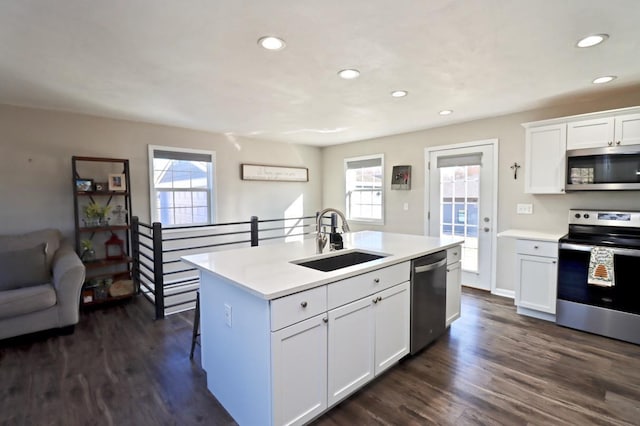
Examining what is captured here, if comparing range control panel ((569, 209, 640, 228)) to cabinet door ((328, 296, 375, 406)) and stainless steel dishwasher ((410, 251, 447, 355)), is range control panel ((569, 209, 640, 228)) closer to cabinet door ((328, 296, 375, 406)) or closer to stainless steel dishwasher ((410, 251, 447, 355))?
stainless steel dishwasher ((410, 251, 447, 355))

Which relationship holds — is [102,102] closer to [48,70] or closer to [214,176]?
[48,70]

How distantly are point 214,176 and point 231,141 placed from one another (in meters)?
0.68

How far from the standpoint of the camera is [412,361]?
257 cm

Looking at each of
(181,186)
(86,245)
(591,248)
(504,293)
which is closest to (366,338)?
(591,248)

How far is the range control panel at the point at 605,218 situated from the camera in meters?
3.10

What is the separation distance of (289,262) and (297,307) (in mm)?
551

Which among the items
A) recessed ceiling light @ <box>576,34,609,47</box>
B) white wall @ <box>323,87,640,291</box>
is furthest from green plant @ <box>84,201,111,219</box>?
recessed ceiling light @ <box>576,34,609,47</box>

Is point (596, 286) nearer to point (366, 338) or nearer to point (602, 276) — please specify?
point (602, 276)

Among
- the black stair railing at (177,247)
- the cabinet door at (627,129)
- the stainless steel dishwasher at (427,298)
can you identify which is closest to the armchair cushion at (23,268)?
the black stair railing at (177,247)

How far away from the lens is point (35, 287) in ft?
9.85

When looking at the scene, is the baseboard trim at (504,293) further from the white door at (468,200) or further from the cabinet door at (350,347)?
the cabinet door at (350,347)

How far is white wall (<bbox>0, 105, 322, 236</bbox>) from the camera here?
351 centimetres

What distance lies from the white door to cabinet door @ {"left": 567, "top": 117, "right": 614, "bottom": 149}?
0.90 metres

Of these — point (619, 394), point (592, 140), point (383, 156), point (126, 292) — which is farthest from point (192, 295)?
point (592, 140)
